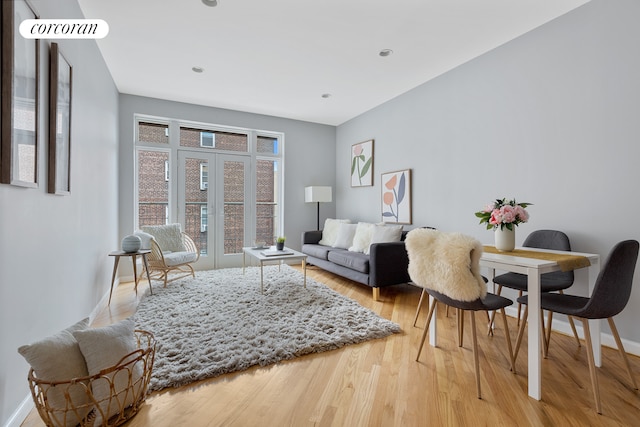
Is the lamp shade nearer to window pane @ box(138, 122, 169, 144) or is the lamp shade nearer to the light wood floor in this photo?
window pane @ box(138, 122, 169, 144)

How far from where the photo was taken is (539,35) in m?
2.69

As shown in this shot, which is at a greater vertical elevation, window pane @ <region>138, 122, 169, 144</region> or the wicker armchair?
window pane @ <region>138, 122, 169, 144</region>

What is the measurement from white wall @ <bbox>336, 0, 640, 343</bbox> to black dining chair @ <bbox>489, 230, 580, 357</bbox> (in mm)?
172

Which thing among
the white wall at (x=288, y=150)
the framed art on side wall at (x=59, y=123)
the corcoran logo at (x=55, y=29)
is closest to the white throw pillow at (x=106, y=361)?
the framed art on side wall at (x=59, y=123)

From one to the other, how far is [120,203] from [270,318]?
3231 mm

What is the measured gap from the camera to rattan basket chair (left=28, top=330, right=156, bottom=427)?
1.26 m

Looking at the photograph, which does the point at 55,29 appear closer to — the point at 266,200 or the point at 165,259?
the point at 165,259

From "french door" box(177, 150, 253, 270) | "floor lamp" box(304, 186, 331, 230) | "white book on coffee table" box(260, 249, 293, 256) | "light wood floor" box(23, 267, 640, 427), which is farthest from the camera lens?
"floor lamp" box(304, 186, 331, 230)

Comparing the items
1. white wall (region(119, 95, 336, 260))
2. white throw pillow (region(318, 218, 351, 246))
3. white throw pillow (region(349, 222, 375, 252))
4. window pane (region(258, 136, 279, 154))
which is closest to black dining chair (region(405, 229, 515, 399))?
white throw pillow (region(349, 222, 375, 252))

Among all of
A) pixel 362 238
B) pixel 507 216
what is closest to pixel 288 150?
pixel 362 238

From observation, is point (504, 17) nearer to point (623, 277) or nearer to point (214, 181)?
point (623, 277)

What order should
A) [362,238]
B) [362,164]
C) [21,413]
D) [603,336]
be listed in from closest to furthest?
[21,413] < [603,336] < [362,238] < [362,164]

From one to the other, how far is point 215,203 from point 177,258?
4.75 feet

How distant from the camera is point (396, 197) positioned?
439 cm
